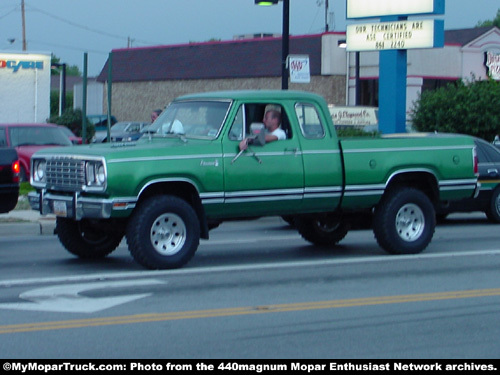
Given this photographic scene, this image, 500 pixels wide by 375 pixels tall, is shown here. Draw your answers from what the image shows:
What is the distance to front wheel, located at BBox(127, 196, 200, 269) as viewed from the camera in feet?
32.6

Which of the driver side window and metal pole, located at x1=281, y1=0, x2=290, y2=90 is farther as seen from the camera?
metal pole, located at x1=281, y1=0, x2=290, y2=90

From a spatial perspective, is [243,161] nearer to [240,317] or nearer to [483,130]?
[240,317]

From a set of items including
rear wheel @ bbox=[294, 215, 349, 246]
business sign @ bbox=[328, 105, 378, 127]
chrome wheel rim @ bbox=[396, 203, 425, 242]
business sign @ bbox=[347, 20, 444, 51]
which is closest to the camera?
chrome wheel rim @ bbox=[396, 203, 425, 242]

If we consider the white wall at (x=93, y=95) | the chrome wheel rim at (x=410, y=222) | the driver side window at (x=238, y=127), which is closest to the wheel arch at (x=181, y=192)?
the driver side window at (x=238, y=127)

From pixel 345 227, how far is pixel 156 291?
14.0 feet

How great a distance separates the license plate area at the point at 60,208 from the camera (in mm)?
10094

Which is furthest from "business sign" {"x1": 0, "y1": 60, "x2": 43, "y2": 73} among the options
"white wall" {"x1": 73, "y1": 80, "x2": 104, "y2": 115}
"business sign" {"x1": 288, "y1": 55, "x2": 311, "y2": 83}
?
"business sign" {"x1": 288, "y1": 55, "x2": 311, "y2": 83}

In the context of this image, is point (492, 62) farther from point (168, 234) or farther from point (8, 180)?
point (168, 234)

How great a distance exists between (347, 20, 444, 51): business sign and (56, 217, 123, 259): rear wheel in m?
14.7

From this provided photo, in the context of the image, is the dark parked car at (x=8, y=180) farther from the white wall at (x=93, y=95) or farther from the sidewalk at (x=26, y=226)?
the white wall at (x=93, y=95)

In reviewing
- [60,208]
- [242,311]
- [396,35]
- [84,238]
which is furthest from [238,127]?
[396,35]

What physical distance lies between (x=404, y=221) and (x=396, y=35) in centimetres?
1366

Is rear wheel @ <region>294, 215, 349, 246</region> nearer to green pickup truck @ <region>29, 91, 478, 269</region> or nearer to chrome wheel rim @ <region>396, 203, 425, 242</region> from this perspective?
green pickup truck @ <region>29, 91, 478, 269</region>
